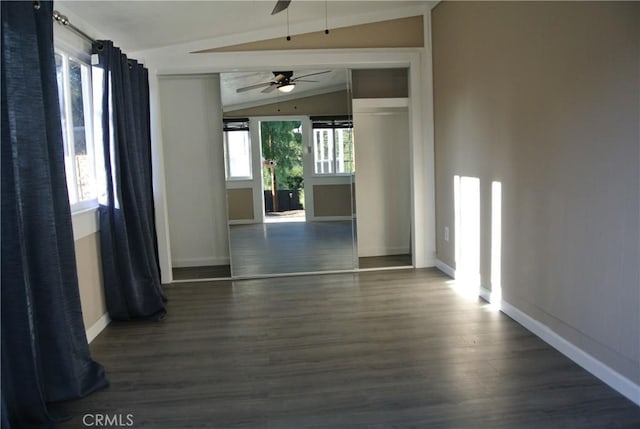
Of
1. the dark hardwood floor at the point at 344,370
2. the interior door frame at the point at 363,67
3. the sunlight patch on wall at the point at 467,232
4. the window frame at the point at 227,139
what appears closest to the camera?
the dark hardwood floor at the point at 344,370

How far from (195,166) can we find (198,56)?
1256 mm

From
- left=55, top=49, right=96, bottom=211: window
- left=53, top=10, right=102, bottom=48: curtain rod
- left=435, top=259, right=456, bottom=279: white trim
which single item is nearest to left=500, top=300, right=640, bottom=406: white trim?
left=435, top=259, right=456, bottom=279: white trim

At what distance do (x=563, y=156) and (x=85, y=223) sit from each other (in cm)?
312

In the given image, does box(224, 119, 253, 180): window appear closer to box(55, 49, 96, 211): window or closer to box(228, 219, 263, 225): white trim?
box(228, 219, 263, 225): white trim

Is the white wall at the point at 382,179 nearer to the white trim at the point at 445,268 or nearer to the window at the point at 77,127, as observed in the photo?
the white trim at the point at 445,268

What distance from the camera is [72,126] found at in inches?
129

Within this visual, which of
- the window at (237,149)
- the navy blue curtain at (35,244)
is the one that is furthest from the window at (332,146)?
the navy blue curtain at (35,244)

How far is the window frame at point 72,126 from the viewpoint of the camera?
319 cm

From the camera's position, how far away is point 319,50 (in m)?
4.79

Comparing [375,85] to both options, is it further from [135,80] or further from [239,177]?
[135,80]

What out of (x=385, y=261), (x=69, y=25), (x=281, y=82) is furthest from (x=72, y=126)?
(x=385, y=261)

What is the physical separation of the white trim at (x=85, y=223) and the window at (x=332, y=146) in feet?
7.97

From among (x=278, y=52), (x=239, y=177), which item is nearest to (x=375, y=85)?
(x=278, y=52)

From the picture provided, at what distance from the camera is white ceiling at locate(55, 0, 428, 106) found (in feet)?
11.1
